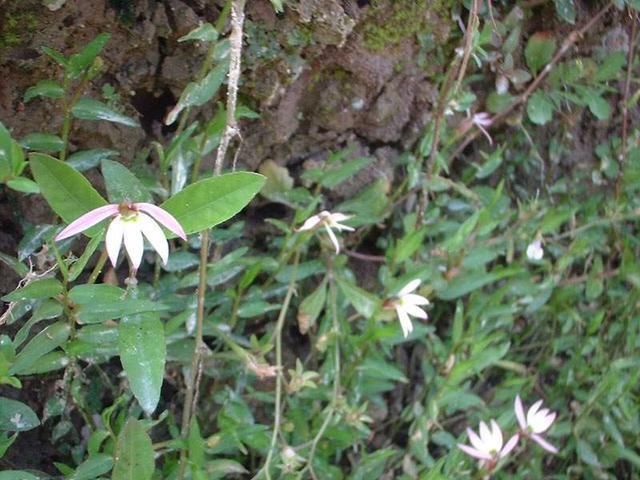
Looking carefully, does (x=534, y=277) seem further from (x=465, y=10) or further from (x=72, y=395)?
(x=72, y=395)

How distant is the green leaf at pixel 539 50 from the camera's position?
1435 millimetres

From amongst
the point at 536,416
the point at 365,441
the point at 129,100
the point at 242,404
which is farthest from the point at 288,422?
the point at 129,100

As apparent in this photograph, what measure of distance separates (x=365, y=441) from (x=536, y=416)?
31cm

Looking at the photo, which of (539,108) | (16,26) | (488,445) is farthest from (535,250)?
(16,26)

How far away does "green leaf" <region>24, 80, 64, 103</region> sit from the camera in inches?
37.2

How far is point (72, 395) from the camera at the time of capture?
1.05 meters

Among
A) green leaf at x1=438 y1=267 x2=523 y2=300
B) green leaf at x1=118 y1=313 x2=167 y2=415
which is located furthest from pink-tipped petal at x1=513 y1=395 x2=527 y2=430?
green leaf at x1=118 y1=313 x2=167 y2=415

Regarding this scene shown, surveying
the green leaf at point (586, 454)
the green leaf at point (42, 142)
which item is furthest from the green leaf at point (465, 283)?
the green leaf at point (42, 142)

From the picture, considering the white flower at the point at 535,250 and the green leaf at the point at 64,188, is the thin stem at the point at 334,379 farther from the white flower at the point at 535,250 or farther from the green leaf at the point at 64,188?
the green leaf at the point at 64,188

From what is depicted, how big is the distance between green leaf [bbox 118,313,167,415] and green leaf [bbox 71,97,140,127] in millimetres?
284

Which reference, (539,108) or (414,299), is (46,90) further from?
(539,108)

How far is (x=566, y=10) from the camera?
4.62ft

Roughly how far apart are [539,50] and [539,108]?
0.10m

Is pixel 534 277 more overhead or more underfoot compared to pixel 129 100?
more underfoot
